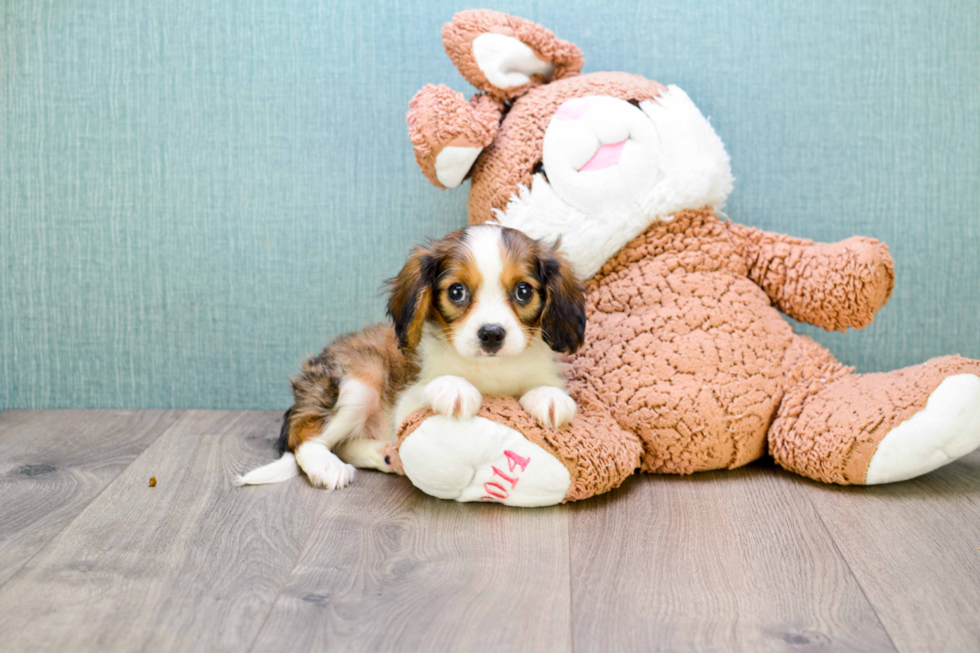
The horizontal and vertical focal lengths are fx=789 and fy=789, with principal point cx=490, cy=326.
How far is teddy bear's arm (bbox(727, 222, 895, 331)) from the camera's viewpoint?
1.80 metres

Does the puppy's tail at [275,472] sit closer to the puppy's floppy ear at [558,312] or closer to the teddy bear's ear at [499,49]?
the puppy's floppy ear at [558,312]

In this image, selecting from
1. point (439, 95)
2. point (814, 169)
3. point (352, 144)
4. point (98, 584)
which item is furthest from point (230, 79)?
point (814, 169)

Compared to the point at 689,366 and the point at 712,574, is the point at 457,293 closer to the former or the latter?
the point at 689,366

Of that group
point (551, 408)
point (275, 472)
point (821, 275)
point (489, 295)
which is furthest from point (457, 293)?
point (821, 275)

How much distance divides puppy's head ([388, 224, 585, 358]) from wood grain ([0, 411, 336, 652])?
46cm

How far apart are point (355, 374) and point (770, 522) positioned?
982 mm

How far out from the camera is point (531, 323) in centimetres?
163

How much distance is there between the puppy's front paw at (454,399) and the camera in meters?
1.53

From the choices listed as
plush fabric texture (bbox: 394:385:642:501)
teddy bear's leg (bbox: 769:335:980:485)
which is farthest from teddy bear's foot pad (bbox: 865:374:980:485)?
plush fabric texture (bbox: 394:385:642:501)

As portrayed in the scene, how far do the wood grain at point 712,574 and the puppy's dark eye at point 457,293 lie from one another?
49cm

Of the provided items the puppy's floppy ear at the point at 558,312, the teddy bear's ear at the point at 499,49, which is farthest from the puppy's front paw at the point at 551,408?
the teddy bear's ear at the point at 499,49

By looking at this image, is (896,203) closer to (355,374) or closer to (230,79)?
(355,374)

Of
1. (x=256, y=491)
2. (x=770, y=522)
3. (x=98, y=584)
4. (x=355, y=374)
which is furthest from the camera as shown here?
(x=355, y=374)

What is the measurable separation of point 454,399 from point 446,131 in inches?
24.5
